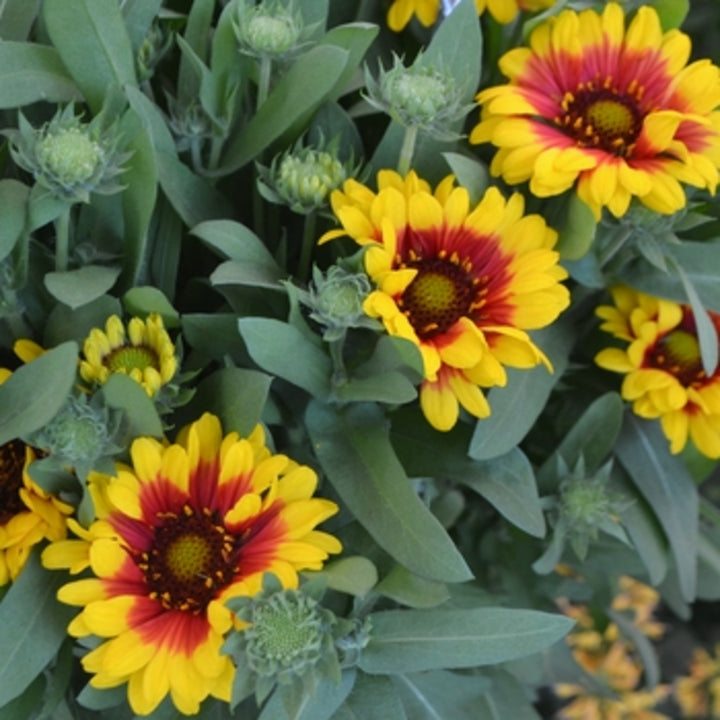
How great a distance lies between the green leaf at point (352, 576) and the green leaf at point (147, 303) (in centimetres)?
16

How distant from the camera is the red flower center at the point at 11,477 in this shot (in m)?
0.63

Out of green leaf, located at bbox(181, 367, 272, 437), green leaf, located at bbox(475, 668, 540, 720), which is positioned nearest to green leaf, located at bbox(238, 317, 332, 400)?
green leaf, located at bbox(181, 367, 272, 437)

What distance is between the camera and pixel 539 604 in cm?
89

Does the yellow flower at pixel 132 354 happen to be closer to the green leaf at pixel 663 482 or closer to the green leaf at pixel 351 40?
the green leaf at pixel 351 40

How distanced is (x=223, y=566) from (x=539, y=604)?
37 cm

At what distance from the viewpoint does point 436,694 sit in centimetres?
81

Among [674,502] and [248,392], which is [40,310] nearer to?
[248,392]

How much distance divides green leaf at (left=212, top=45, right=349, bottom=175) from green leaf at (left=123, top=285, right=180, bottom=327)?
0.11 meters

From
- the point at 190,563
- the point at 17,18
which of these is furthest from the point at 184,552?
the point at 17,18

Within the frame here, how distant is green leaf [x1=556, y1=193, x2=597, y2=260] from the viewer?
2.21 feet

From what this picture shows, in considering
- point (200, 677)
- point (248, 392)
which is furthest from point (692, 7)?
point (200, 677)

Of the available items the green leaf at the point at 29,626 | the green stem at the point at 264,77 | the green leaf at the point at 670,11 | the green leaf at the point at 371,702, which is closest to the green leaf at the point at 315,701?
the green leaf at the point at 371,702

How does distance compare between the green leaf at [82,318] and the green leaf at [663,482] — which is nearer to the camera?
the green leaf at [82,318]

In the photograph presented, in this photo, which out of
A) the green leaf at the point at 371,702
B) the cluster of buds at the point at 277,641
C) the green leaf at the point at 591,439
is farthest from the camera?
the green leaf at the point at 591,439
